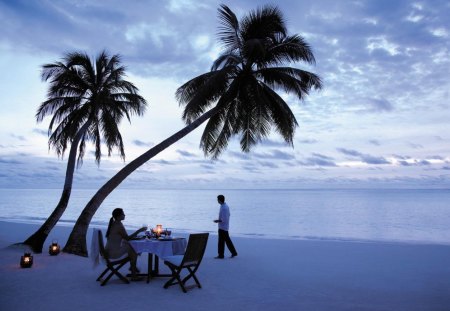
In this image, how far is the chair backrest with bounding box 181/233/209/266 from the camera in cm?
678

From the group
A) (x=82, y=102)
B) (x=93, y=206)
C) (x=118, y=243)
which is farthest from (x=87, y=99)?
(x=118, y=243)

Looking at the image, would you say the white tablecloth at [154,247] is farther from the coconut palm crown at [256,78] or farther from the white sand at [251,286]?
the coconut palm crown at [256,78]

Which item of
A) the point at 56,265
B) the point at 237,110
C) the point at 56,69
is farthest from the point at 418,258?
the point at 56,69

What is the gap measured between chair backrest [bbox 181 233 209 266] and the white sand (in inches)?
20.8

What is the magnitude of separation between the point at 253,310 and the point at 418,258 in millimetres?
7586

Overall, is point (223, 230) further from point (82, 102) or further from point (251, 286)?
point (82, 102)

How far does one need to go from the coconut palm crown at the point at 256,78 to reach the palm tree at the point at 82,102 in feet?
6.40

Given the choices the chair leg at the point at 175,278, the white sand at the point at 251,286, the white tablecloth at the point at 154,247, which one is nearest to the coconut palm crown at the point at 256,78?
the white sand at the point at 251,286

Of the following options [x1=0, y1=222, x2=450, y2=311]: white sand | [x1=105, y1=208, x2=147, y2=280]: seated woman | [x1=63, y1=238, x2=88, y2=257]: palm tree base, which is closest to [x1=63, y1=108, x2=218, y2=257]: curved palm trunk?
[x1=63, y1=238, x2=88, y2=257]: palm tree base

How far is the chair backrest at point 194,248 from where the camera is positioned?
6775 mm

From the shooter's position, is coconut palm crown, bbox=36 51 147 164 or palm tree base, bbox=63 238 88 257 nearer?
palm tree base, bbox=63 238 88 257

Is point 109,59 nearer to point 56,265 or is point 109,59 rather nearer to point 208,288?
point 56,265

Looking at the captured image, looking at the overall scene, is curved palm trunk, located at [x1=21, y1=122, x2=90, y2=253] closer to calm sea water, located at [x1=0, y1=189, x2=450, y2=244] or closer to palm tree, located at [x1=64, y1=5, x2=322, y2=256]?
palm tree, located at [x1=64, y1=5, x2=322, y2=256]

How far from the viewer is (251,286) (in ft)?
24.0
